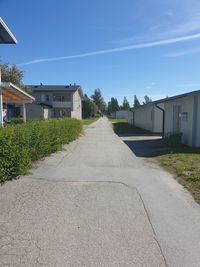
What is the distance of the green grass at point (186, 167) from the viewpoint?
7.48 m

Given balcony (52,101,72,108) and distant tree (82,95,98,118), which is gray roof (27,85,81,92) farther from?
distant tree (82,95,98,118)

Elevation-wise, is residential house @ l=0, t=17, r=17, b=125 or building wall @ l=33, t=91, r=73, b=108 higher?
residential house @ l=0, t=17, r=17, b=125

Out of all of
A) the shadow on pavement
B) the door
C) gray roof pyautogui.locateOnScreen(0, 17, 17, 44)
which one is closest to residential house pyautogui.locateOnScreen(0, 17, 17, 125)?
gray roof pyautogui.locateOnScreen(0, 17, 17, 44)

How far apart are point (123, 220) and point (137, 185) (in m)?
2.54

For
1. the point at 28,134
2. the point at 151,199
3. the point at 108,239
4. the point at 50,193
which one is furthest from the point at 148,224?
the point at 28,134

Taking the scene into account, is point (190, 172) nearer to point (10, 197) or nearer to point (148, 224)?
point (148, 224)

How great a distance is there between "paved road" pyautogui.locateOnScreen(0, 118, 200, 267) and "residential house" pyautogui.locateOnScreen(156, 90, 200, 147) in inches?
287

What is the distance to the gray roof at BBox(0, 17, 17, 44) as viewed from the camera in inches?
544

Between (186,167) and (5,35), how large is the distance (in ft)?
35.1

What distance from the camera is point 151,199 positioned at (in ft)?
20.8

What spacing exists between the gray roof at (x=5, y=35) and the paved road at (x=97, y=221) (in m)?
8.36

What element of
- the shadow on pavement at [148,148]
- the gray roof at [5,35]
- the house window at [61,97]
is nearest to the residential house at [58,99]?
the house window at [61,97]

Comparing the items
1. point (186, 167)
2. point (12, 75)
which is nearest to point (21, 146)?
point (186, 167)

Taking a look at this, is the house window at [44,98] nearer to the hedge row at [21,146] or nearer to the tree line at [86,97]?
the tree line at [86,97]
